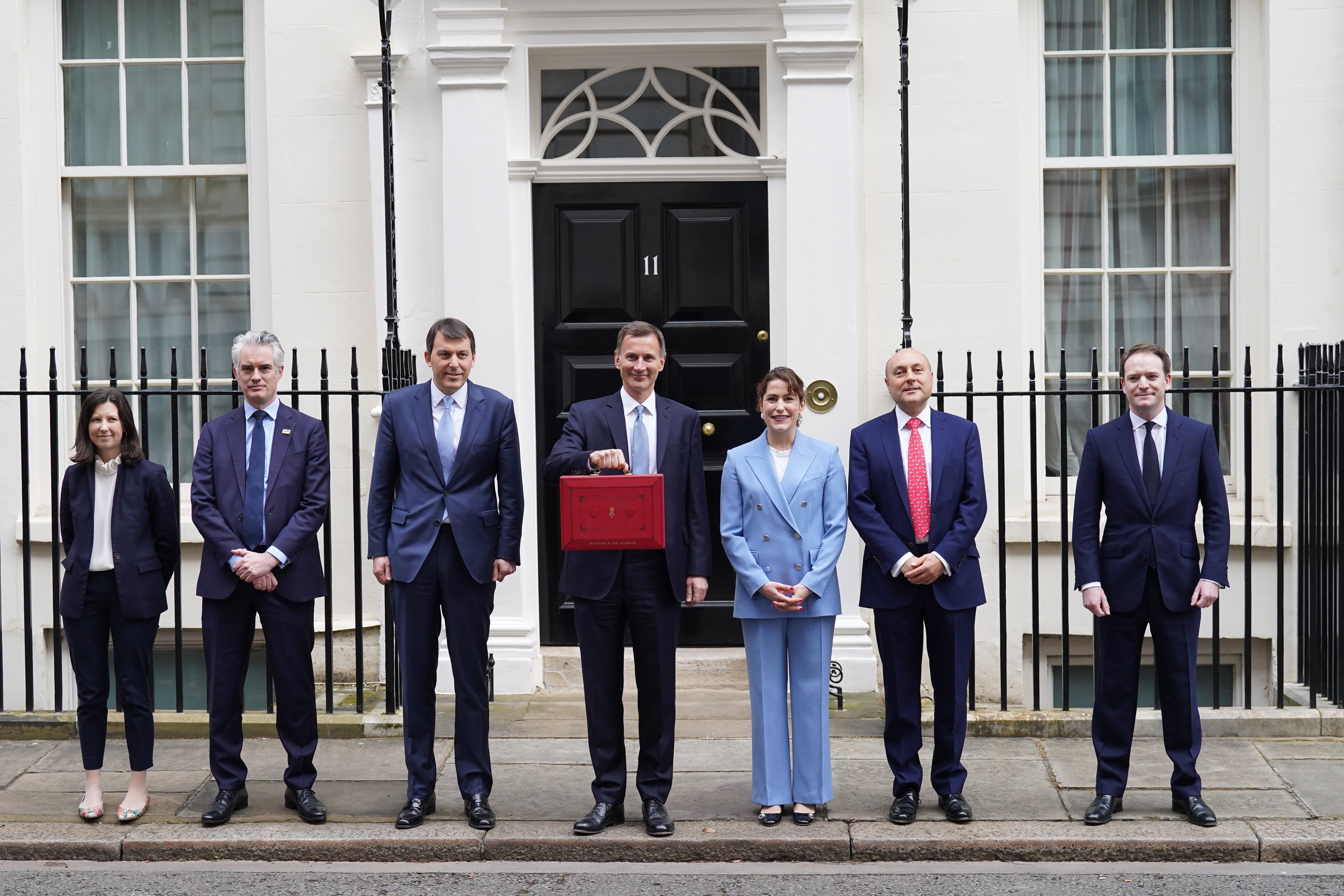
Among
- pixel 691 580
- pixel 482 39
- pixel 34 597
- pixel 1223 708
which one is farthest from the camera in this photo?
pixel 34 597

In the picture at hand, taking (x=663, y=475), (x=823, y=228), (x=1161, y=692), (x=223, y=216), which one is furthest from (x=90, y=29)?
(x=1161, y=692)

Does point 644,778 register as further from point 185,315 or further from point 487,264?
point 185,315

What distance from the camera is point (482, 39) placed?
7707mm

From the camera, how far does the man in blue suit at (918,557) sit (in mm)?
5648

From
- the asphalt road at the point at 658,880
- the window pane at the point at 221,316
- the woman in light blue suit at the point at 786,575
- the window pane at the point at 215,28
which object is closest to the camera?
the asphalt road at the point at 658,880

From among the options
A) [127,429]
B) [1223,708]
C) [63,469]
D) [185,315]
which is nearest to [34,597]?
[63,469]

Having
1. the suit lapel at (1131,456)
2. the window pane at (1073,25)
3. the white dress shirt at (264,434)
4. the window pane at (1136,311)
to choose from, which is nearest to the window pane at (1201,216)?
the window pane at (1136,311)

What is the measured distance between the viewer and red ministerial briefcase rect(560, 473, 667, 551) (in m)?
5.41

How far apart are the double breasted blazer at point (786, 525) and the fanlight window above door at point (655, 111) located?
2.92 metres

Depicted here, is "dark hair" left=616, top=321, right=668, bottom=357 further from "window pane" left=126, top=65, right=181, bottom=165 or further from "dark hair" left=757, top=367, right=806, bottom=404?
"window pane" left=126, top=65, right=181, bottom=165

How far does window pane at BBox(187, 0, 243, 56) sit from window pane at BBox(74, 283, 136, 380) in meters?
1.43

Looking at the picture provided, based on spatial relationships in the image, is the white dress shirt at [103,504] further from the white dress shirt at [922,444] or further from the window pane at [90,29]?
the window pane at [90,29]

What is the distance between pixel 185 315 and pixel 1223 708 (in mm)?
6013

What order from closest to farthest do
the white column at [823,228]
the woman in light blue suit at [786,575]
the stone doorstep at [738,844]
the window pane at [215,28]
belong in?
the stone doorstep at [738,844] → the woman in light blue suit at [786,575] → the white column at [823,228] → the window pane at [215,28]
